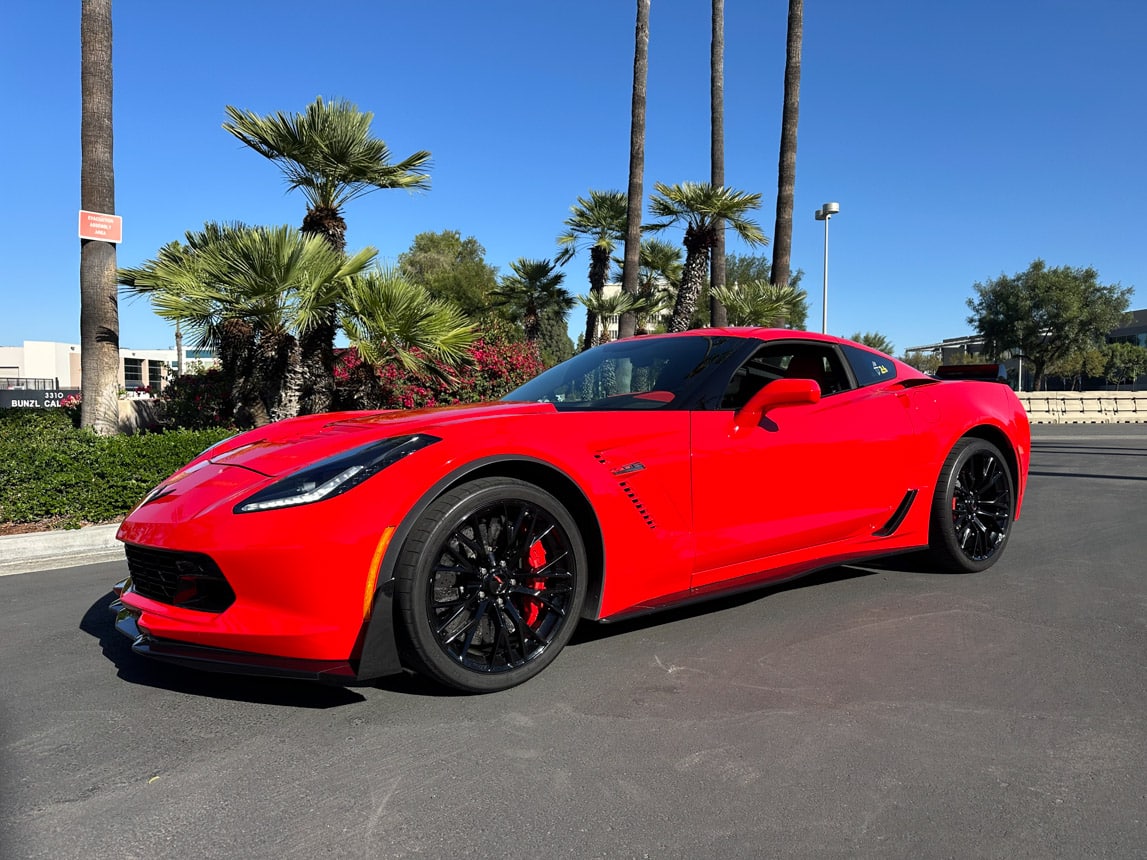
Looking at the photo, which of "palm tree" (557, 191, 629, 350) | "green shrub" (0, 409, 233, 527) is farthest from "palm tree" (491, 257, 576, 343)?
"green shrub" (0, 409, 233, 527)

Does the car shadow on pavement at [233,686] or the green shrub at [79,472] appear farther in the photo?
the green shrub at [79,472]

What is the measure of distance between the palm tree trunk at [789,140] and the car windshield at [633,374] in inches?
539

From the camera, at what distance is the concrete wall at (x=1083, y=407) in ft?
91.9

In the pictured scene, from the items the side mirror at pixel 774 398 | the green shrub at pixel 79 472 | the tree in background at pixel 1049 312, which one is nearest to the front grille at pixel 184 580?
the side mirror at pixel 774 398

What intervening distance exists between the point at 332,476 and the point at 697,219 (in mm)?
16964

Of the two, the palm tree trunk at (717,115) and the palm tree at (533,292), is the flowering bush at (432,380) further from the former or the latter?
the palm tree at (533,292)

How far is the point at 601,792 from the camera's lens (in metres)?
2.30

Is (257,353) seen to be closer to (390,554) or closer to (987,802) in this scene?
(390,554)

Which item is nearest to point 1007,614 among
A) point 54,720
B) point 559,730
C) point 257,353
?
point 559,730

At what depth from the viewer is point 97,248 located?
28.0 feet

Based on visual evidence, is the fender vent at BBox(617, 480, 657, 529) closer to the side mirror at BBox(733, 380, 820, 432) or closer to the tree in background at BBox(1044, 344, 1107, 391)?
the side mirror at BBox(733, 380, 820, 432)

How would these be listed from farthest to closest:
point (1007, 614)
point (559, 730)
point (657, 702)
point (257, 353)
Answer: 1. point (257, 353)
2. point (1007, 614)
3. point (657, 702)
4. point (559, 730)

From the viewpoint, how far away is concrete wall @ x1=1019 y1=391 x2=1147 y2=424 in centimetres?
2802

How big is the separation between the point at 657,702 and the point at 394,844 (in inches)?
46.4
